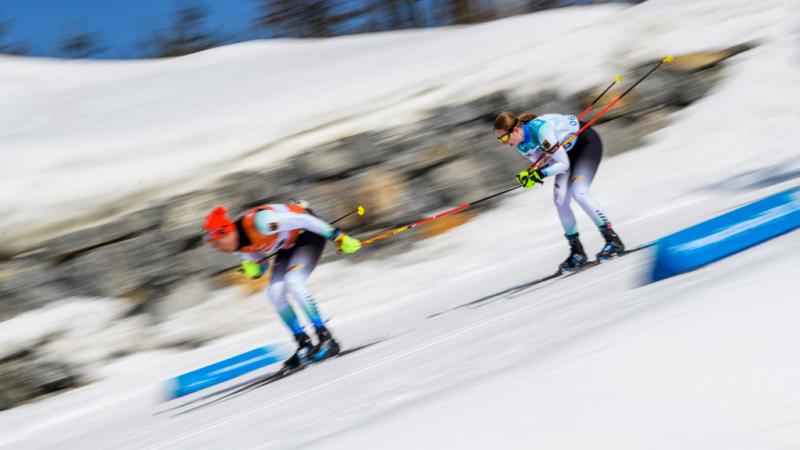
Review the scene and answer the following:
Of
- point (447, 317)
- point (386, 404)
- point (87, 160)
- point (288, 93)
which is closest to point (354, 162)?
point (288, 93)

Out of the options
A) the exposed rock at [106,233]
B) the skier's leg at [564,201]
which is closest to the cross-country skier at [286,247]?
the skier's leg at [564,201]

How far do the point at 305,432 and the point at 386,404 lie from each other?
0.34m

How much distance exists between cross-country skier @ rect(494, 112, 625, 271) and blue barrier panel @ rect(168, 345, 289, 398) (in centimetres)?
237

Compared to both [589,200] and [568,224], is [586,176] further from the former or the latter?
[568,224]

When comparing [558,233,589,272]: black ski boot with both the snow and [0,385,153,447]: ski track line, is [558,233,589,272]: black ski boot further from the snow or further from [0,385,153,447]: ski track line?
[0,385,153,447]: ski track line

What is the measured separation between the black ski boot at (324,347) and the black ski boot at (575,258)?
199 cm

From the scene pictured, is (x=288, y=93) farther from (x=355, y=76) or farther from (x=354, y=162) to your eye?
(x=354, y=162)

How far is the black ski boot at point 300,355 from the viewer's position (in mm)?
6320

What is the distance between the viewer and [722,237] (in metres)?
4.88

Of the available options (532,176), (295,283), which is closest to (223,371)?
(295,283)

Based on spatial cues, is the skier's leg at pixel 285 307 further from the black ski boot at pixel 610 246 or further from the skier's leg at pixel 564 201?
the black ski boot at pixel 610 246

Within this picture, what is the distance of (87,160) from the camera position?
10.8m

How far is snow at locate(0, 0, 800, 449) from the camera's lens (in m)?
2.59

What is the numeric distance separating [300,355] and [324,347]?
0.18 m
